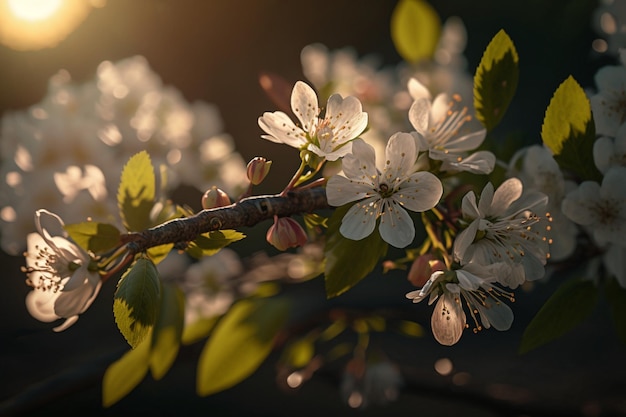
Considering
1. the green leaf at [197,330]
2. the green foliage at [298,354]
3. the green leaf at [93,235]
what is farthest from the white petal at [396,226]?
the green foliage at [298,354]

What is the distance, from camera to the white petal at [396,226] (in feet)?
1.49

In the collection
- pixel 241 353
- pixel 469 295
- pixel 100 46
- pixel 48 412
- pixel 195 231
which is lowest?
pixel 48 412

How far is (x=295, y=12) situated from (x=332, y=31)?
16 centimetres

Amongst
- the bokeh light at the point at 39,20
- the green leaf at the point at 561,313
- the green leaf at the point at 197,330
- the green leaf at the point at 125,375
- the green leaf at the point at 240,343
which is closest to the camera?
the green leaf at the point at 561,313

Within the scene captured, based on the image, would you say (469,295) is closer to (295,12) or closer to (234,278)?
(234,278)

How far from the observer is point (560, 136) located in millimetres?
549

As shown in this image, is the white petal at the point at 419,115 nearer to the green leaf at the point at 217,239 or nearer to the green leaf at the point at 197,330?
the green leaf at the point at 217,239

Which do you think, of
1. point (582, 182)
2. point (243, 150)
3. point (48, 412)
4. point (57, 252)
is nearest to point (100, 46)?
point (243, 150)

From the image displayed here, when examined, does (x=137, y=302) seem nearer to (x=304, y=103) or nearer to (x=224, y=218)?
(x=224, y=218)

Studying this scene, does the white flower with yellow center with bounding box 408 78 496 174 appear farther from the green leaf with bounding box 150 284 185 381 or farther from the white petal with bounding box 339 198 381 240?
the green leaf with bounding box 150 284 185 381

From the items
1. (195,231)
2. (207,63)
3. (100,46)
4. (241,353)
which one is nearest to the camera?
(195,231)

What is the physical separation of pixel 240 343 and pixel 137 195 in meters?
0.36

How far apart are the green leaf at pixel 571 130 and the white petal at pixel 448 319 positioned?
201 millimetres

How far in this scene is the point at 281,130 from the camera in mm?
490
